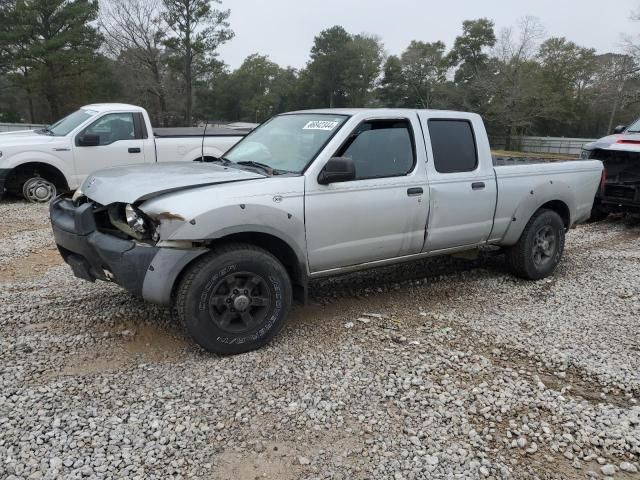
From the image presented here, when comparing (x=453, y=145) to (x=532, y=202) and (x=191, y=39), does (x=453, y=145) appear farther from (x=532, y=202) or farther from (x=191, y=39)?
(x=191, y=39)

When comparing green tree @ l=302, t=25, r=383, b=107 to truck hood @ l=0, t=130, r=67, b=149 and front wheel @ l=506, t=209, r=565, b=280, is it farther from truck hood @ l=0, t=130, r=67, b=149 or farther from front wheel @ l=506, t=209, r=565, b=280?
front wheel @ l=506, t=209, r=565, b=280

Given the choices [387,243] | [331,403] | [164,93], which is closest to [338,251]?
[387,243]

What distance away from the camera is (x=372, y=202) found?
4.20 m

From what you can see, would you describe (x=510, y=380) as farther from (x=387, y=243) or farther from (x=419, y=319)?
(x=387, y=243)

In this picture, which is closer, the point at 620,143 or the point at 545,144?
the point at 620,143

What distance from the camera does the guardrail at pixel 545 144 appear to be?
35938 millimetres

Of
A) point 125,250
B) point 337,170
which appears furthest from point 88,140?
point 337,170

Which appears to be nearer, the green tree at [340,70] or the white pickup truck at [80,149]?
the white pickup truck at [80,149]

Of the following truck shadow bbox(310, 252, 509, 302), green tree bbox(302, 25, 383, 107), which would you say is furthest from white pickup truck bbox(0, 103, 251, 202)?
green tree bbox(302, 25, 383, 107)

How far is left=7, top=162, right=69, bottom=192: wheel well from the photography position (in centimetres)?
876

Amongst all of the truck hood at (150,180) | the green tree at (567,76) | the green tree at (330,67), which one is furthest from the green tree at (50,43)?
the green tree at (567,76)

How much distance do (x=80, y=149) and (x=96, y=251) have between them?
6080 millimetres

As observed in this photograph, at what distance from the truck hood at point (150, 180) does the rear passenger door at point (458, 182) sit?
172cm

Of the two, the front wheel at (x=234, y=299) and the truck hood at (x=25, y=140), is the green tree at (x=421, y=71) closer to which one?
the truck hood at (x=25, y=140)
